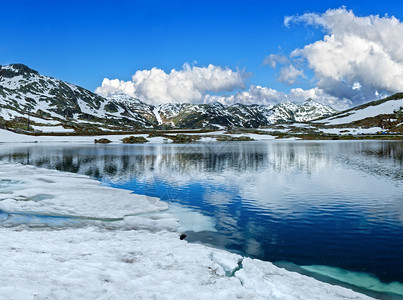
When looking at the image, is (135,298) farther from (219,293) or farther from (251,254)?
(251,254)

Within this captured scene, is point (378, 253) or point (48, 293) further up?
point (48, 293)

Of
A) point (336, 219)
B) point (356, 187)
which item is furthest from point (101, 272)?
point (356, 187)

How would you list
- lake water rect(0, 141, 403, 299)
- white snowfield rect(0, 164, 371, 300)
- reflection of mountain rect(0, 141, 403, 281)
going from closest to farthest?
white snowfield rect(0, 164, 371, 300) < lake water rect(0, 141, 403, 299) < reflection of mountain rect(0, 141, 403, 281)

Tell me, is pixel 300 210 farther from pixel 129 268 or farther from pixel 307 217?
pixel 129 268

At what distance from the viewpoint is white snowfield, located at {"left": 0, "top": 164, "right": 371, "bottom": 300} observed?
852 centimetres

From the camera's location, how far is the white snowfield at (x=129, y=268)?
8523 millimetres

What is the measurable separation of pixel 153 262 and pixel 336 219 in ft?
41.8

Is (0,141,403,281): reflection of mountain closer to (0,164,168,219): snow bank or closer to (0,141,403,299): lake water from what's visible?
(0,141,403,299): lake water

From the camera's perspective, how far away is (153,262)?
10.9 meters

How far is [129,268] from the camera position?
403 inches

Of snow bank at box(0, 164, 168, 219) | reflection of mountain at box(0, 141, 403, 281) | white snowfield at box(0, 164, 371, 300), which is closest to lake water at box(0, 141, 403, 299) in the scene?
reflection of mountain at box(0, 141, 403, 281)

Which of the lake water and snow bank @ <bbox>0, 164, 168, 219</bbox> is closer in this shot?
the lake water

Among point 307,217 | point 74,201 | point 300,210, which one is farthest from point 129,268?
point 300,210

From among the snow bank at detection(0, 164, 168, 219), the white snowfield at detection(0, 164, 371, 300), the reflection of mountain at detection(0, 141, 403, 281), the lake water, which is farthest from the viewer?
the snow bank at detection(0, 164, 168, 219)
